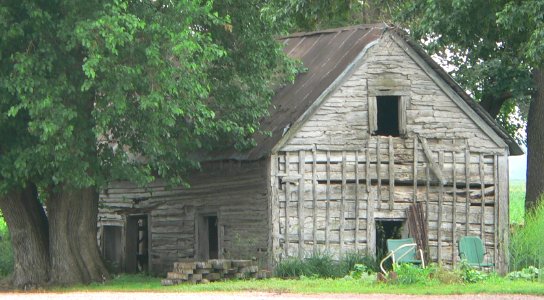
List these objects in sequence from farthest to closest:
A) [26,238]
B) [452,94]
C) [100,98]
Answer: [452,94] → [26,238] → [100,98]

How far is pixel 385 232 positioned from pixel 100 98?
9.91m

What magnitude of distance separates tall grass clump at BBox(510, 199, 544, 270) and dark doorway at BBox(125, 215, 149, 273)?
34.4ft

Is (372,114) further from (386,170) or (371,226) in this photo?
(371,226)

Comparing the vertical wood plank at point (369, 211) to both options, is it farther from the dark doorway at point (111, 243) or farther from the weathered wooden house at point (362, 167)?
the dark doorway at point (111, 243)

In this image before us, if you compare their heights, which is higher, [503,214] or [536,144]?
[536,144]

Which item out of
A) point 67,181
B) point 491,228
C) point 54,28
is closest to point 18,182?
point 67,181

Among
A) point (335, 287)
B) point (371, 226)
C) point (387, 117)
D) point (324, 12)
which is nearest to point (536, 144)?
point (387, 117)

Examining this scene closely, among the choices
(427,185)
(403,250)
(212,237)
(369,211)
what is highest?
(427,185)

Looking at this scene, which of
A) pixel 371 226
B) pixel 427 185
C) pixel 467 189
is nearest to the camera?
pixel 371 226

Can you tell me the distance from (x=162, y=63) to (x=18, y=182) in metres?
4.48

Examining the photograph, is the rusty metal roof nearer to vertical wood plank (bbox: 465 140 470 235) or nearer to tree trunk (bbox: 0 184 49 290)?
vertical wood plank (bbox: 465 140 470 235)

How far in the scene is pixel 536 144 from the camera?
3862cm

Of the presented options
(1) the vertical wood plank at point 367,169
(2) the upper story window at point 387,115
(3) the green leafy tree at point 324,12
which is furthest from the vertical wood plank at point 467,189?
(3) the green leafy tree at point 324,12

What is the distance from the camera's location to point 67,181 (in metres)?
29.8
